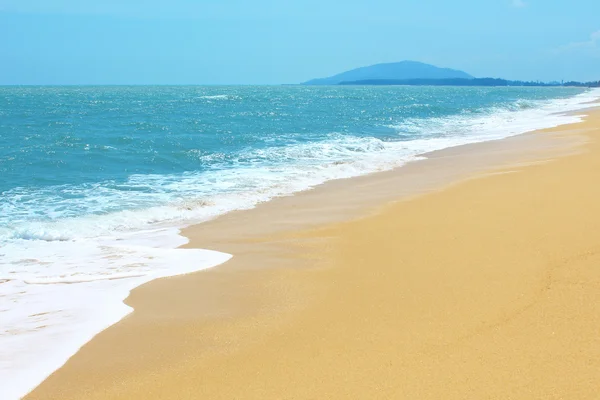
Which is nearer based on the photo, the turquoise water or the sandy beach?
the sandy beach

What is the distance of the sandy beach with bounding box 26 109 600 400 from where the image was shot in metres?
3.75

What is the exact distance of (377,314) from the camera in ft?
15.8

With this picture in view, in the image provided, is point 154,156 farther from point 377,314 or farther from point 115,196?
point 377,314

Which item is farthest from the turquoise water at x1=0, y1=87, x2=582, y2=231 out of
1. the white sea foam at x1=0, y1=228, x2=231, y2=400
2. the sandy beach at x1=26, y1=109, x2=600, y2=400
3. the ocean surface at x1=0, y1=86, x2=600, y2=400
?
the sandy beach at x1=26, y1=109, x2=600, y2=400

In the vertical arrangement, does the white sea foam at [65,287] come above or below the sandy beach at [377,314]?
below

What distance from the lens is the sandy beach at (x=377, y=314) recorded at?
12.3 feet

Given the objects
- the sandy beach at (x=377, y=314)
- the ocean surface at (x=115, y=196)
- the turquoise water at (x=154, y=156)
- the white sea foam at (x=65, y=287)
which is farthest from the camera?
the turquoise water at (x=154, y=156)

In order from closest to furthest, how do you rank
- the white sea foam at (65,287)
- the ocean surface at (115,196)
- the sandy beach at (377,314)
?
the sandy beach at (377,314), the white sea foam at (65,287), the ocean surface at (115,196)

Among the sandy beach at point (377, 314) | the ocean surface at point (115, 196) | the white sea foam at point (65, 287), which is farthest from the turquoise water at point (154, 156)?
the sandy beach at point (377, 314)

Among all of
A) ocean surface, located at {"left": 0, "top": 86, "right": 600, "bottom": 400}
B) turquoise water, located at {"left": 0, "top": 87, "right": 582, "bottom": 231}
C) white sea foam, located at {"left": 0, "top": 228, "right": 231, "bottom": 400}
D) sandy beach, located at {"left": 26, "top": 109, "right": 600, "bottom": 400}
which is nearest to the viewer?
sandy beach, located at {"left": 26, "top": 109, "right": 600, "bottom": 400}

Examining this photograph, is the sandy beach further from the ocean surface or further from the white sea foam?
the ocean surface

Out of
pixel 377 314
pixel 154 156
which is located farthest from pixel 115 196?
pixel 377 314

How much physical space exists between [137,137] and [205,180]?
11.4m

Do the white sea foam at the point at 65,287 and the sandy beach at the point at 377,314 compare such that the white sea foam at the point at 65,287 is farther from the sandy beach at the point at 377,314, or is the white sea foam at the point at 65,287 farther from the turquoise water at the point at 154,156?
the turquoise water at the point at 154,156
